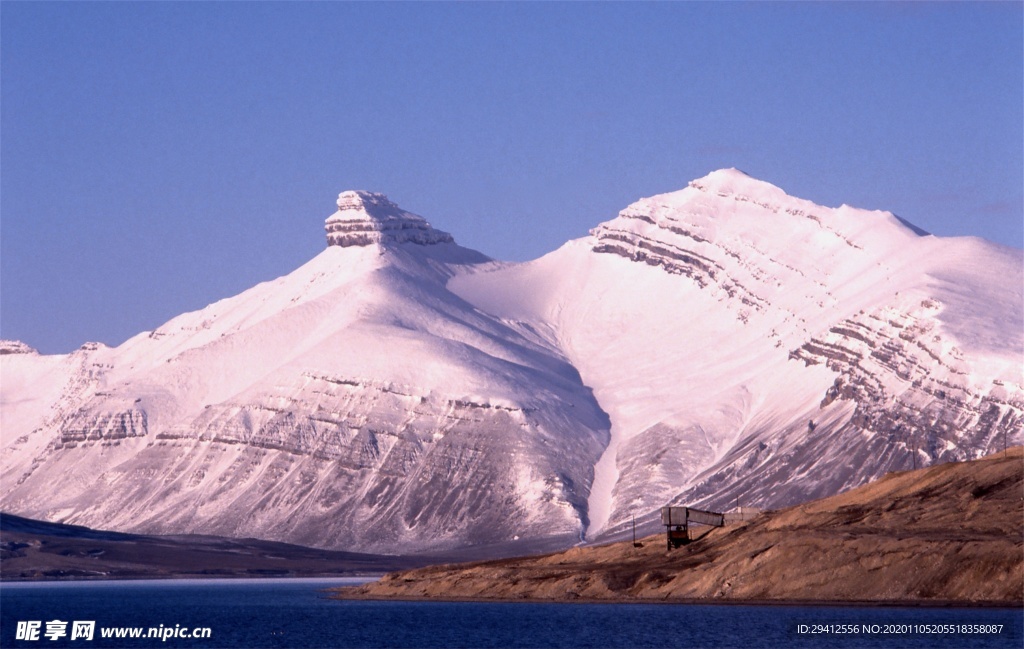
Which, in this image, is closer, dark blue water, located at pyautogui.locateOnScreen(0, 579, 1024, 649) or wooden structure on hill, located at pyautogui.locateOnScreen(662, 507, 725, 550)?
dark blue water, located at pyautogui.locateOnScreen(0, 579, 1024, 649)

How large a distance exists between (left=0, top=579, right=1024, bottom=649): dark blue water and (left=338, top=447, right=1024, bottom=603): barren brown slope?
435cm

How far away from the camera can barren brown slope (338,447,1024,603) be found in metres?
153

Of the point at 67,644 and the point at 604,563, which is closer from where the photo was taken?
the point at 67,644

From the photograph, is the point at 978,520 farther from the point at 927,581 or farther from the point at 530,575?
the point at 530,575

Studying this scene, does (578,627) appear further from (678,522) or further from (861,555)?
(678,522)

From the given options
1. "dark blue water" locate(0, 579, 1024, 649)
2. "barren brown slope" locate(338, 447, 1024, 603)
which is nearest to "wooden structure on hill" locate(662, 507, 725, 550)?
"barren brown slope" locate(338, 447, 1024, 603)

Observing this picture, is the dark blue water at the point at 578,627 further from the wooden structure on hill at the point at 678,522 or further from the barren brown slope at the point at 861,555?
the wooden structure on hill at the point at 678,522

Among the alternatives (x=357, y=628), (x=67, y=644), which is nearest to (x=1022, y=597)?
(x=357, y=628)

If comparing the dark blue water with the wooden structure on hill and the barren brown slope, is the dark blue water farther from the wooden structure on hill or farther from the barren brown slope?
the wooden structure on hill

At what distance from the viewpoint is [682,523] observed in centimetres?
19488

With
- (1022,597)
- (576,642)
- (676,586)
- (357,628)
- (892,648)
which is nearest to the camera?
(892,648)

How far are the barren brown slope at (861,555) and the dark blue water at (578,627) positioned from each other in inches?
171

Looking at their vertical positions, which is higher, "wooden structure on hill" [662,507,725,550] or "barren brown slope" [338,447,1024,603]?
"wooden structure on hill" [662,507,725,550]

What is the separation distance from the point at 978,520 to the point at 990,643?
129 ft
